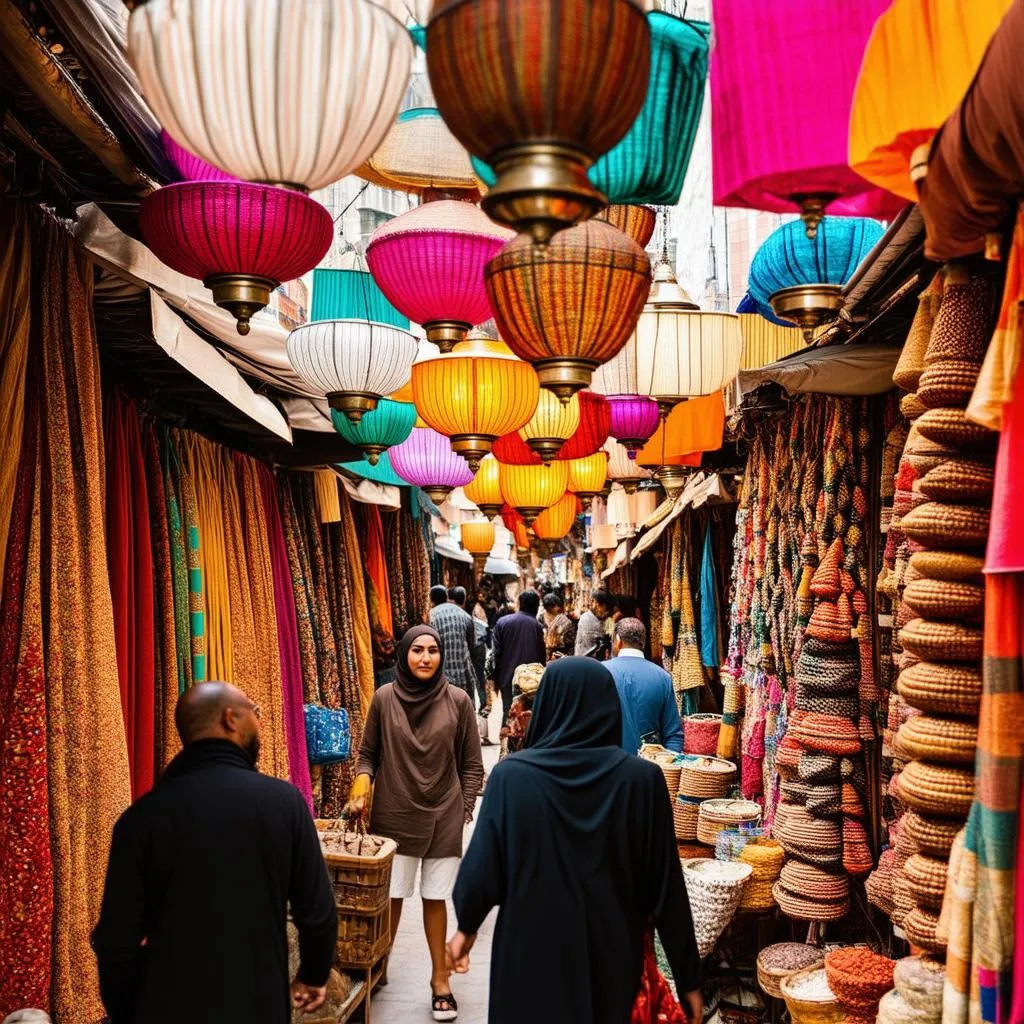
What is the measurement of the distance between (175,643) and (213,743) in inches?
70.8

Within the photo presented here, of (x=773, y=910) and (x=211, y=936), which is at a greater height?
(x=211, y=936)

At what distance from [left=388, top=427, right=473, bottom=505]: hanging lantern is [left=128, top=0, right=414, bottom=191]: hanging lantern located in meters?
4.09

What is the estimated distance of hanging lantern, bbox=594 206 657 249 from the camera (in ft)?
11.0

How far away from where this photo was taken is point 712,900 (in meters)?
4.16

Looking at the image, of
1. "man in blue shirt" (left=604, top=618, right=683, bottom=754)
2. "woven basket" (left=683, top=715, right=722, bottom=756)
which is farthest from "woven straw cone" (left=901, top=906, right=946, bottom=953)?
"woven basket" (left=683, top=715, right=722, bottom=756)

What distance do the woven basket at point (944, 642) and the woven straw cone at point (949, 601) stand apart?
25 millimetres

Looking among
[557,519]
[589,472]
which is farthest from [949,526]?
[557,519]

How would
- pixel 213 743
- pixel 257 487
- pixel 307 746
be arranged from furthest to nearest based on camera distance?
pixel 307 746 → pixel 257 487 → pixel 213 743

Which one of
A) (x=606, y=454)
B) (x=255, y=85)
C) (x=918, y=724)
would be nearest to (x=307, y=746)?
(x=606, y=454)

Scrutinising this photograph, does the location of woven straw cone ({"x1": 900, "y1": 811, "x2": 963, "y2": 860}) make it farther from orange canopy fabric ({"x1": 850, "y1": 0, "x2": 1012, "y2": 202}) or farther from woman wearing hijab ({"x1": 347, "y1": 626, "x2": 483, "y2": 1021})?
woman wearing hijab ({"x1": 347, "y1": 626, "x2": 483, "y2": 1021})

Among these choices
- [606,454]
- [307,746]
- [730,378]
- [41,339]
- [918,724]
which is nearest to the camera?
[918,724]

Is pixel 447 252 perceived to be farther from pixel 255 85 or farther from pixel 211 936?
pixel 211 936

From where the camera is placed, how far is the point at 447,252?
3021mm

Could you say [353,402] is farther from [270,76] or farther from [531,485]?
[531,485]
